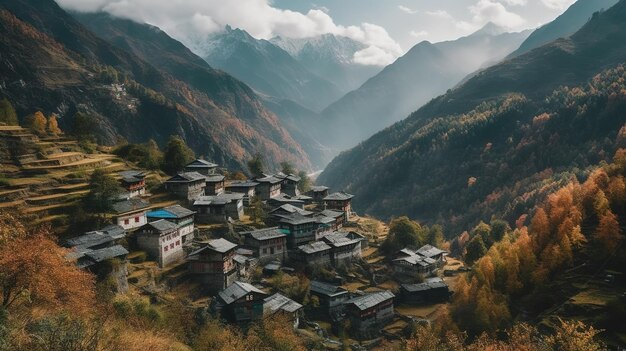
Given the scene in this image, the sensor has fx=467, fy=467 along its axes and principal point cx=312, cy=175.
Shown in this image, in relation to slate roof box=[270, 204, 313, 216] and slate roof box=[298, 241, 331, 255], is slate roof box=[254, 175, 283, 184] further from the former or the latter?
slate roof box=[298, 241, 331, 255]

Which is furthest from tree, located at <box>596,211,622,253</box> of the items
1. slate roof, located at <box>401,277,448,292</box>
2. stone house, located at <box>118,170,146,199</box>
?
stone house, located at <box>118,170,146,199</box>

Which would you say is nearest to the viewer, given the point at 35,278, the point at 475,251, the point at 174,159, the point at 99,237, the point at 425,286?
the point at 35,278

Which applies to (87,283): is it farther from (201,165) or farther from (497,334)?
(201,165)

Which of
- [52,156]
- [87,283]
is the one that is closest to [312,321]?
[87,283]

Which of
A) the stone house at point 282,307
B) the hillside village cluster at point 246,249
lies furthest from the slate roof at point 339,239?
the stone house at point 282,307

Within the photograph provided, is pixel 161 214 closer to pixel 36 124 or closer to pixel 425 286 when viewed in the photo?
pixel 425 286

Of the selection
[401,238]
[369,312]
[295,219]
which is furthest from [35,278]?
[401,238]
